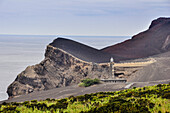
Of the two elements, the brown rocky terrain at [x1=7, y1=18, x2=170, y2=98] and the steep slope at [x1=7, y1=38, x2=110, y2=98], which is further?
the steep slope at [x1=7, y1=38, x2=110, y2=98]

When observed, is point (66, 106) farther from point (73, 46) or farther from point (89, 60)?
point (73, 46)

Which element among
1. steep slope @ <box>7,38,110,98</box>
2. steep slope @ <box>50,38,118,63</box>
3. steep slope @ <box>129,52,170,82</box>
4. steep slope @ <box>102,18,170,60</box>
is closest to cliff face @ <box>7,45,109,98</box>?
steep slope @ <box>7,38,110,98</box>

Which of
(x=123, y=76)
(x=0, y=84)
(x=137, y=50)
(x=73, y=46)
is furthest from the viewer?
(x=137, y=50)

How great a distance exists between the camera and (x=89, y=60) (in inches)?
1294

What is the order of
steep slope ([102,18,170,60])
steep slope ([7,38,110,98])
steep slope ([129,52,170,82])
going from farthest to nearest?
steep slope ([102,18,170,60])
steep slope ([7,38,110,98])
steep slope ([129,52,170,82])

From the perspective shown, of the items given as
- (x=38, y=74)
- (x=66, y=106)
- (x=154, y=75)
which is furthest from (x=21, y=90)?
(x=66, y=106)

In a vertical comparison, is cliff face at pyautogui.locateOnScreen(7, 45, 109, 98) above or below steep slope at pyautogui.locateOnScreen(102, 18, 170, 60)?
below

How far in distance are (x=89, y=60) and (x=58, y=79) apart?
494 centimetres

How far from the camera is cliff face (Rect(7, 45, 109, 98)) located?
27233 millimetres

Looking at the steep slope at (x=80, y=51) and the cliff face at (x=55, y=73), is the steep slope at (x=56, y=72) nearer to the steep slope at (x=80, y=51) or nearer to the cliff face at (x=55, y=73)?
the cliff face at (x=55, y=73)

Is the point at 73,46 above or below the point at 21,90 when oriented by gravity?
above

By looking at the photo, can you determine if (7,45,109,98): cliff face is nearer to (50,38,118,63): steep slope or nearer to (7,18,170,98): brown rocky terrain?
(7,18,170,98): brown rocky terrain

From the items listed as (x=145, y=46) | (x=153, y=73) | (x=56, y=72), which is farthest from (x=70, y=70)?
(x=145, y=46)

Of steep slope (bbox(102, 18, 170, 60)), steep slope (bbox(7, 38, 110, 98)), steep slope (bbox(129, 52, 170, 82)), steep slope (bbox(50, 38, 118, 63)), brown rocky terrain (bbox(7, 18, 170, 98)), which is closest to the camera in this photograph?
steep slope (bbox(129, 52, 170, 82))
